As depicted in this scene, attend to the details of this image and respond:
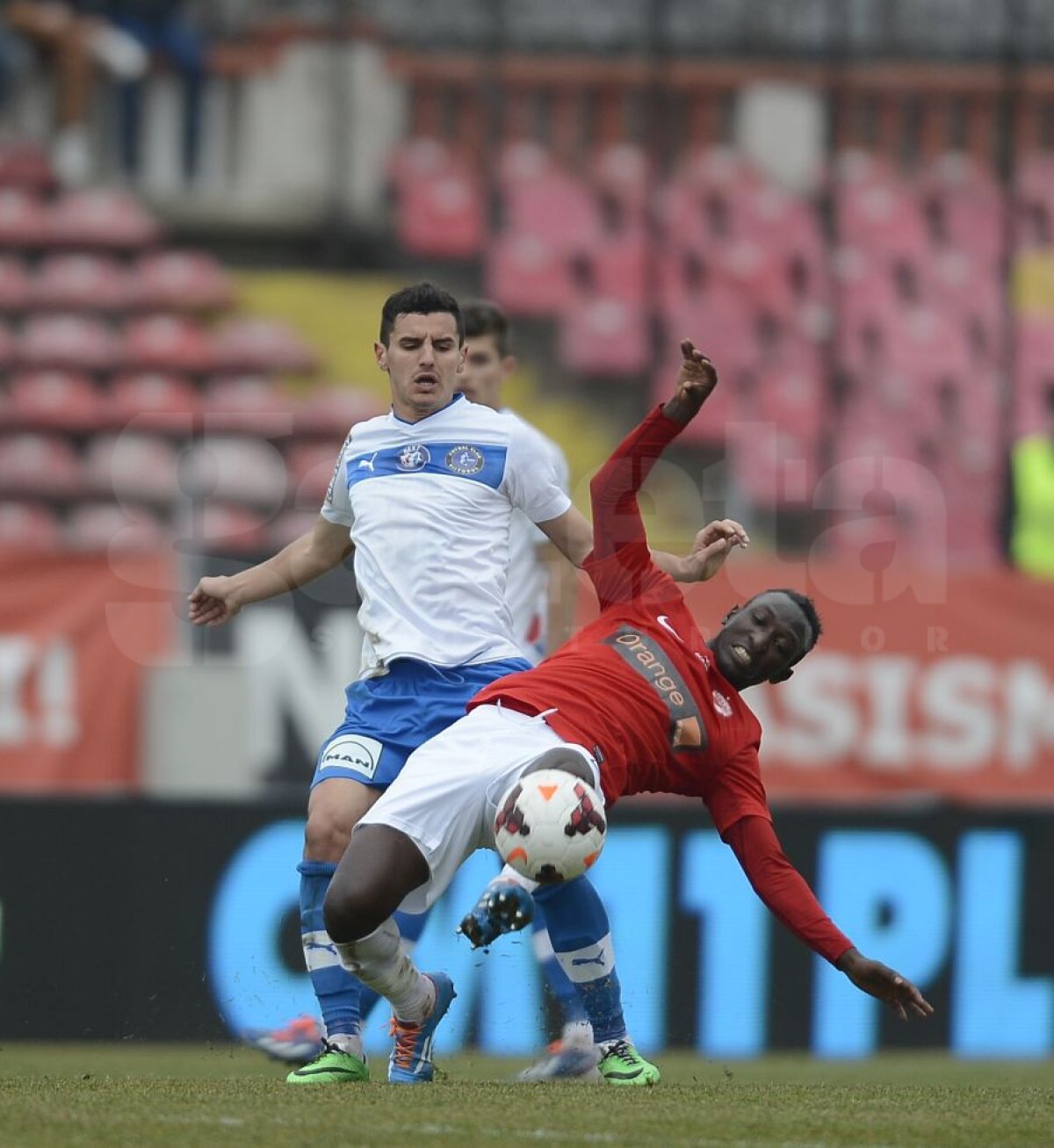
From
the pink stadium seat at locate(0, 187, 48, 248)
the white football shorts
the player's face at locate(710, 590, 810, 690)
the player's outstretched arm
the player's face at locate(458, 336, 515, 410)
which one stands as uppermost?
the pink stadium seat at locate(0, 187, 48, 248)

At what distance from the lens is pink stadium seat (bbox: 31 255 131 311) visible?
16.3 meters

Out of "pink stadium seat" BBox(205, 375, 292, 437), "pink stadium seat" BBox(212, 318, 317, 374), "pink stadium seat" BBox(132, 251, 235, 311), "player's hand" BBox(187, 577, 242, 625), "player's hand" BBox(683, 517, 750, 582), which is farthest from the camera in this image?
"pink stadium seat" BBox(132, 251, 235, 311)

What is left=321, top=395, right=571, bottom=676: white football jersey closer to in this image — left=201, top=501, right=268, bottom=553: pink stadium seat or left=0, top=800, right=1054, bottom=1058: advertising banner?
left=0, top=800, right=1054, bottom=1058: advertising banner

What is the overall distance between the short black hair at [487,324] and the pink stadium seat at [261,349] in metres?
8.93

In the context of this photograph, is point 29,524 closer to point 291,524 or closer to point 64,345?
point 64,345

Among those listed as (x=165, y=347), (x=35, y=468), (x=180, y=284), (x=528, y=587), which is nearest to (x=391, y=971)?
(x=528, y=587)

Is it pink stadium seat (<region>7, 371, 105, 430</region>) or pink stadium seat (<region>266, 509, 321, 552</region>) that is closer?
pink stadium seat (<region>266, 509, 321, 552</region>)

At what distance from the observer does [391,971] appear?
19.2ft

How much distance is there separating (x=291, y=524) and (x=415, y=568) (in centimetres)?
890

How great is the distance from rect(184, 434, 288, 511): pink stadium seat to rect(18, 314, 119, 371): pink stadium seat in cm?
105

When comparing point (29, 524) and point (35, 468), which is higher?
point (35, 468)

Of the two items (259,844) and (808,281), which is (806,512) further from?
(259,844)

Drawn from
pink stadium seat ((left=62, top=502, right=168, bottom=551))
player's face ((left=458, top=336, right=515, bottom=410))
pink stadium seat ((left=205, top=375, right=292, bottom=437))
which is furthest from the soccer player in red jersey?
pink stadium seat ((left=205, top=375, right=292, bottom=437))

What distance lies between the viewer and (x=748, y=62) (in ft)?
57.7
